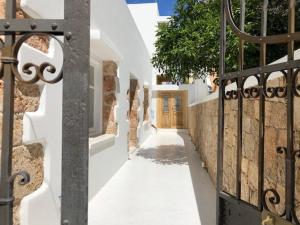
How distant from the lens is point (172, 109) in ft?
62.3

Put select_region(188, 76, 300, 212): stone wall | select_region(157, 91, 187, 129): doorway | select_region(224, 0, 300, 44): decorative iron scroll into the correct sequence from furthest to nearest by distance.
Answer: select_region(157, 91, 187, 129): doorway, select_region(188, 76, 300, 212): stone wall, select_region(224, 0, 300, 44): decorative iron scroll

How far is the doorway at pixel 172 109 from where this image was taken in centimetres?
1898

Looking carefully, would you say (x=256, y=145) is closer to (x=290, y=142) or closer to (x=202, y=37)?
(x=290, y=142)

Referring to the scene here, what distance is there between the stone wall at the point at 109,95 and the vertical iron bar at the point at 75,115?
16.3 ft

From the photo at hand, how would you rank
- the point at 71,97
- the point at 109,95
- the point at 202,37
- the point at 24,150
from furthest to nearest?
the point at 109,95, the point at 202,37, the point at 24,150, the point at 71,97

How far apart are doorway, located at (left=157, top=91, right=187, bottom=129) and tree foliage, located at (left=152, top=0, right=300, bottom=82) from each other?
11.7 meters

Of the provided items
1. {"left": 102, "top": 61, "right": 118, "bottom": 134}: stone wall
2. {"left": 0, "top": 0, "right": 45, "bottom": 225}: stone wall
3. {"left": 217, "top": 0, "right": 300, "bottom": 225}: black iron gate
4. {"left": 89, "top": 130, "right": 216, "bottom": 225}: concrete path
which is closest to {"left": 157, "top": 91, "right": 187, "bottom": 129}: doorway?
{"left": 89, "top": 130, "right": 216, "bottom": 225}: concrete path

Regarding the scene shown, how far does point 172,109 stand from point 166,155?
10063 mm

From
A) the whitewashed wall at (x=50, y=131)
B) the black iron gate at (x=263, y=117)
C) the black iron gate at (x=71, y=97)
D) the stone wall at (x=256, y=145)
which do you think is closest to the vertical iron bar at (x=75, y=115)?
the black iron gate at (x=71, y=97)

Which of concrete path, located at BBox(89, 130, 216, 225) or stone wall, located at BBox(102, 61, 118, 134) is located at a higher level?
stone wall, located at BBox(102, 61, 118, 134)

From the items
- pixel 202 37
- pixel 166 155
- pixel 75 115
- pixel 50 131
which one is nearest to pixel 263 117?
pixel 75 115

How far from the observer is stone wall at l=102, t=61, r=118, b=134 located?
20.1 feet

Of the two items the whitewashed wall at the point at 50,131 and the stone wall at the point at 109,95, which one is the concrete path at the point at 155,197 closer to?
the whitewashed wall at the point at 50,131

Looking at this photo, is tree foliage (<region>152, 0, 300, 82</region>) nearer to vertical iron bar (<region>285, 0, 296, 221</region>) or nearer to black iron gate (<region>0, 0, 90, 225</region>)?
vertical iron bar (<region>285, 0, 296, 221</region>)
